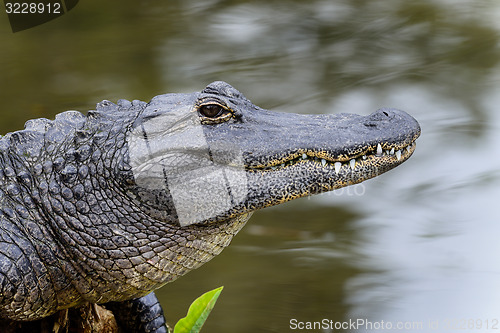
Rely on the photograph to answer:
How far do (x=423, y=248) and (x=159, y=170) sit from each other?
2849 millimetres

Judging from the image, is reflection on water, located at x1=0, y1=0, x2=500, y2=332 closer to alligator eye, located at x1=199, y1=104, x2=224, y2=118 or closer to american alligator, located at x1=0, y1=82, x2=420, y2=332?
american alligator, located at x1=0, y1=82, x2=420, y2=332

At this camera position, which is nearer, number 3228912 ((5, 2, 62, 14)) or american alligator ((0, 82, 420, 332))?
american alligator ((0, 82, 420, 332))

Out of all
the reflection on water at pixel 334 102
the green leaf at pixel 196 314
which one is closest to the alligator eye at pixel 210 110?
the green leaf at pixel 196 314

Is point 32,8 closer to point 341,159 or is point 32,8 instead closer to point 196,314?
point 196,314

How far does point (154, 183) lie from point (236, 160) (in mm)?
337

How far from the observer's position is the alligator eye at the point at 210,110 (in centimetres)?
264

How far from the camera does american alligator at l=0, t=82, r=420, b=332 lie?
2.58 metres

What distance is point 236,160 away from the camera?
8.50 ft

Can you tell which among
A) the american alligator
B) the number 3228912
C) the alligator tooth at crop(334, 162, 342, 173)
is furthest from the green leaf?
the number 3228912

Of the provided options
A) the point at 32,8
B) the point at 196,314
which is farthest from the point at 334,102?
the point at 32,8

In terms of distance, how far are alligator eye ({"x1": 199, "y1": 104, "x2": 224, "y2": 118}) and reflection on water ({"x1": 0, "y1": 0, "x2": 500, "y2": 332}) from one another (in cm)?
178

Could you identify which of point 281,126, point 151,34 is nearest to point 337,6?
point 151,34

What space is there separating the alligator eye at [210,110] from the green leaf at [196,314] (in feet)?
2.36

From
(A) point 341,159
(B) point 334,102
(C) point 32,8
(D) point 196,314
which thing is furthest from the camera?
(C) point 32,8
